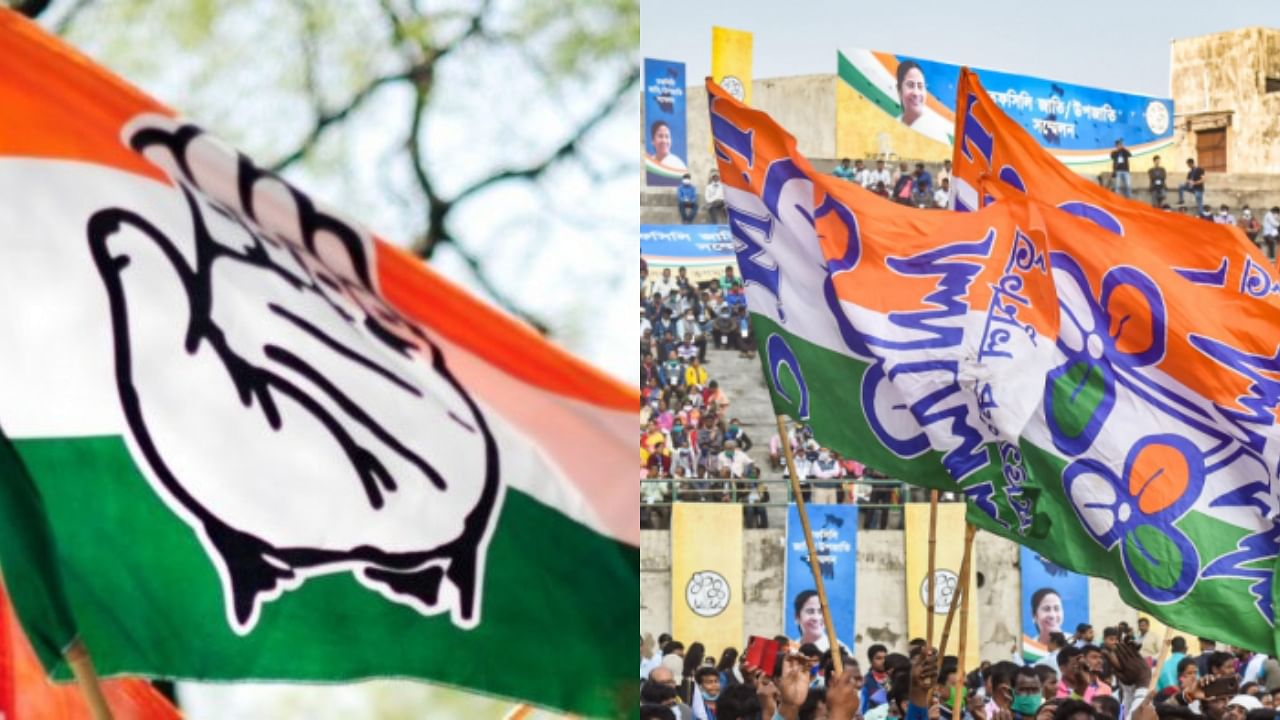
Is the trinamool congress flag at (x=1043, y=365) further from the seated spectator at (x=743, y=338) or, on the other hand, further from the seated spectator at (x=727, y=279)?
the seated spectator at (x=727, y=279)

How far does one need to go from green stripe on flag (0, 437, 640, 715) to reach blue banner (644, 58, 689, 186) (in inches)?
891

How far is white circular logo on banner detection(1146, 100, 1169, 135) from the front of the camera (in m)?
31.2

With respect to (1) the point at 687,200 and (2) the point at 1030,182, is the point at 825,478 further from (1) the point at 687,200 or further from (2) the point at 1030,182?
(2) the point at 1030,182

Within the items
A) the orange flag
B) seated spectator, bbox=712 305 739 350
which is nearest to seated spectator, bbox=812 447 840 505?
seated spectator, bbox=712 305 739 350

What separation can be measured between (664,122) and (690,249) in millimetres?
3211

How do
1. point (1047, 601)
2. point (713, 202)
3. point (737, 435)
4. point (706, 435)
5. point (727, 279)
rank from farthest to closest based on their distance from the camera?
point (713, 202)
point (727, 279)
point (737, 435)
point (706, 435)
point (1047, 601)

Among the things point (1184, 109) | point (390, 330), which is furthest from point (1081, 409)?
point (1184, 109)

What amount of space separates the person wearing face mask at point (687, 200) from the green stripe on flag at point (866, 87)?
22.0 ft

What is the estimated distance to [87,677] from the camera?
117 inches

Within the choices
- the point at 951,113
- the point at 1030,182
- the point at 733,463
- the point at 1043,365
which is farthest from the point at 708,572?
the point at 951,113

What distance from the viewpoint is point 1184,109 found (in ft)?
120

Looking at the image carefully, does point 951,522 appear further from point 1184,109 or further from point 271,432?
point 1184,109

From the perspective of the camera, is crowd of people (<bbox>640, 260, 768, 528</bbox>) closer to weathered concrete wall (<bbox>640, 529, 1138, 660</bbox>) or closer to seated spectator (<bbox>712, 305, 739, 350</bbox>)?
seated spectator (<bbox>712, 305, 739, 350</bbox>)

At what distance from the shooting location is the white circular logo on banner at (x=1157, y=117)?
31.2 metres
